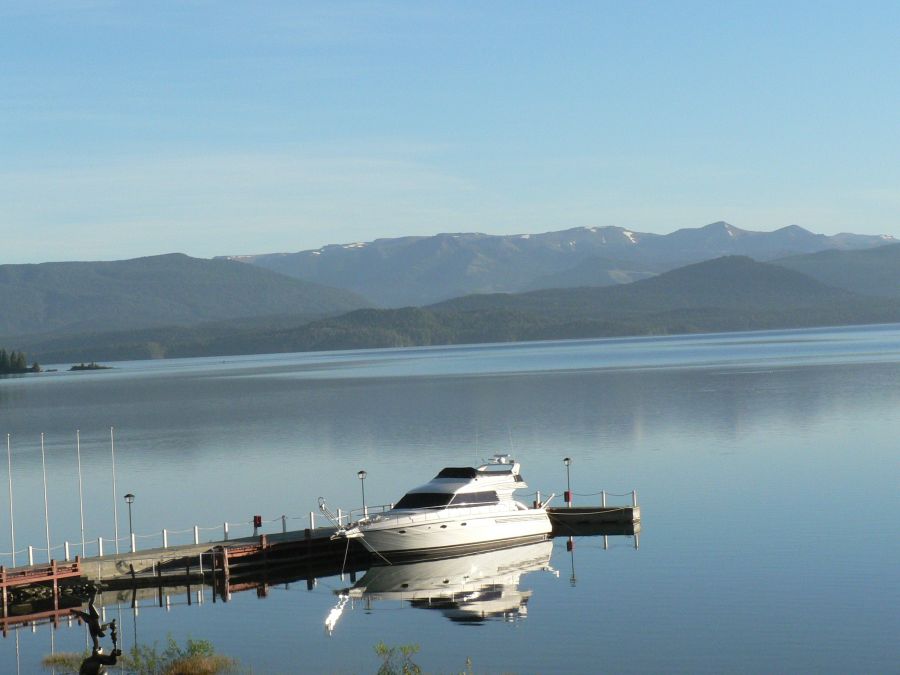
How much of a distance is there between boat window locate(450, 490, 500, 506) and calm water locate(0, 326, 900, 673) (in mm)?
2073

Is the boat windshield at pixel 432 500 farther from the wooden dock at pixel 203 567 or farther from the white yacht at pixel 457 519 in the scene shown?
the wooden dock at pixel 203 567

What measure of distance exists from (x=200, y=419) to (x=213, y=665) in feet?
246

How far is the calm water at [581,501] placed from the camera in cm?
2819

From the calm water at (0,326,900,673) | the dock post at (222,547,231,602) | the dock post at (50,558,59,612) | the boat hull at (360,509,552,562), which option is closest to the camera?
the calm water at (0,326,900,673)

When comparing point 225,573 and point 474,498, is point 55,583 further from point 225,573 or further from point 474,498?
point 474,498

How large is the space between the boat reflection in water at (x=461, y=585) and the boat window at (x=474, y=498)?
1500mm

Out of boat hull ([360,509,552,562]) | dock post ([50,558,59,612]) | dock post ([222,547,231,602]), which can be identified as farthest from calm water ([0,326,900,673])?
dock post ([50,558,59,612])

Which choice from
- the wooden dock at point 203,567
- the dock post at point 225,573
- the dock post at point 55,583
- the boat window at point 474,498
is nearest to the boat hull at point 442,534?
the boat window at point 474,498

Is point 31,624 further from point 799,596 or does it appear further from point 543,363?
point 543,363

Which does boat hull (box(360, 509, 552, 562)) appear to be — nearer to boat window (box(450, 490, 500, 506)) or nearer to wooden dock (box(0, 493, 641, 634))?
boat window (box(450, 490, 500, 506))

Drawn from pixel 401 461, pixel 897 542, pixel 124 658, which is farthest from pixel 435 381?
pixel 124 658

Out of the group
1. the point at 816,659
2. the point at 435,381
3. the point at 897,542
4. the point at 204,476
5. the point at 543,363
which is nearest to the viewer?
the point at 816,659

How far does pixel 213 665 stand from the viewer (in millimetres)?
26672

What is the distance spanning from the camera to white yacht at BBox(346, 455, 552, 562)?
125 ft
